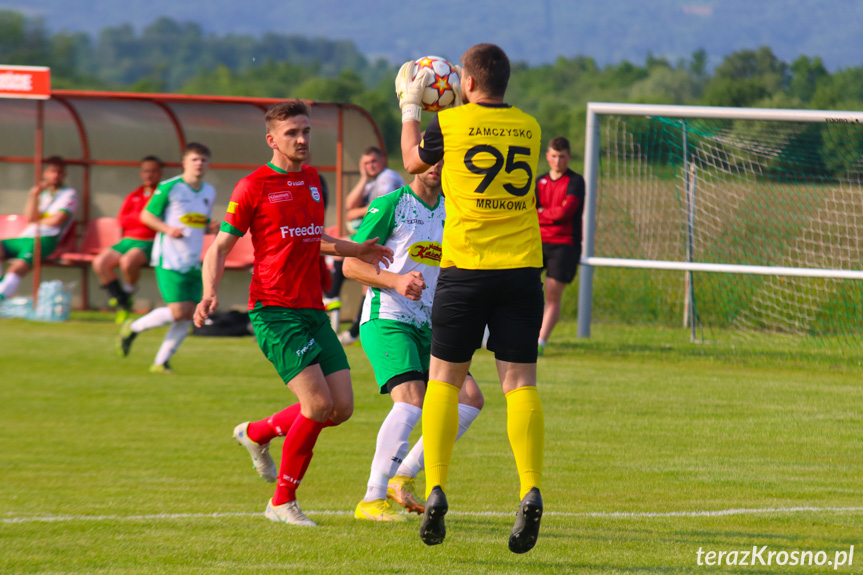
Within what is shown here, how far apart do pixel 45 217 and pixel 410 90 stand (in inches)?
457

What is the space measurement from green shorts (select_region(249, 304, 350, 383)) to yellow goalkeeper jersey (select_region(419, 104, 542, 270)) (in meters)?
1.07

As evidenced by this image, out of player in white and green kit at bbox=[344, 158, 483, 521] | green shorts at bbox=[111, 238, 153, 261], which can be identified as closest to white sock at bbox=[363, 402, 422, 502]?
player in white and green kit at bbox=[344, 158, 483, 521]

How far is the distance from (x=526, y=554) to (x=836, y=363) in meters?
7.33

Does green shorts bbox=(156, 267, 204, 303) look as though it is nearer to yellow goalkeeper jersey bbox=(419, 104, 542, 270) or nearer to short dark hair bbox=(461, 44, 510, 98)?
yellow goalkeeper jersey bbox=(419, 104, 542, 270)

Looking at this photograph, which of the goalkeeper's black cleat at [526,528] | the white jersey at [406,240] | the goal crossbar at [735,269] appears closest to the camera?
the goalkeeper's black cleat at [526,528]

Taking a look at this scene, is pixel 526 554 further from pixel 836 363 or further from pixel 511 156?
pixel 836 363

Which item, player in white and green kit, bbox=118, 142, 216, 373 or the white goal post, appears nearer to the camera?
player in white and green kit, bbox=118, 142, 216, 373

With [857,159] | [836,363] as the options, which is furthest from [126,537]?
[857,159]

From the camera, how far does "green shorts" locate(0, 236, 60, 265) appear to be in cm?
1483

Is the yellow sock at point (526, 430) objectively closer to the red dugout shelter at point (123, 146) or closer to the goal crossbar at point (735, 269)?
the goal crossbar at point (735, 269)

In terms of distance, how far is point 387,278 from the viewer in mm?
5242

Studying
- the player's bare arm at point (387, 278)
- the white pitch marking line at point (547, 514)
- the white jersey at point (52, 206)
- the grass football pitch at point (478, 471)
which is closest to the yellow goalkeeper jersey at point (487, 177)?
the player's bare arm at point (387, 278)

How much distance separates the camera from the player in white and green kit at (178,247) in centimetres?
1004

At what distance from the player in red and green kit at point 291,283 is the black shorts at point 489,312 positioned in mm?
A: 889
